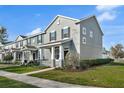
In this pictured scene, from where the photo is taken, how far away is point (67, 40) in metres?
25.1

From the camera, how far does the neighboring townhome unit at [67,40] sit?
2477 centimetres

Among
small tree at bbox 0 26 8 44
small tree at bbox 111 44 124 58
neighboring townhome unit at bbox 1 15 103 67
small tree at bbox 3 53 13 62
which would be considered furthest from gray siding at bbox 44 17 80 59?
small tree at bbox 111 44 124 58

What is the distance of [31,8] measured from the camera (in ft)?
70.9

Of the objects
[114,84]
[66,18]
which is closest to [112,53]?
[66,18]

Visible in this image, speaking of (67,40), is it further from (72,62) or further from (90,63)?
(72,62)

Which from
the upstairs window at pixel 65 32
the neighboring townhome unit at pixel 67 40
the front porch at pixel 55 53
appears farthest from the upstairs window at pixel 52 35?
the upstairs window at pixel 65 32

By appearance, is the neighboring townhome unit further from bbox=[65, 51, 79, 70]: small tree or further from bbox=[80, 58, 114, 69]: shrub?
bbox=[65, 51, 79, 70]: small tree

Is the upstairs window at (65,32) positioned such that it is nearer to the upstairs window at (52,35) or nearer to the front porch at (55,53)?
the front porch at (55,53)

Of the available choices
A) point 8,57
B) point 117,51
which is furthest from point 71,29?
point 117,51

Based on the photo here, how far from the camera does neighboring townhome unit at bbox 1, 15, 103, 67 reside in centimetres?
2477
